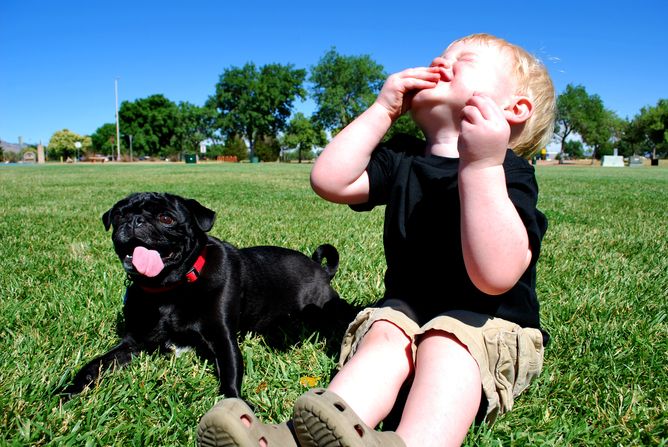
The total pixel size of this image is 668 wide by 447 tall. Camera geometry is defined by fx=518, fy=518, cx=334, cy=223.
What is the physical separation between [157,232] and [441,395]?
5.21 ft

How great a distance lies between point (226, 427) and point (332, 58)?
3586 inches

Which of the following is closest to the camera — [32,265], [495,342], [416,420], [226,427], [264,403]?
[226,427]

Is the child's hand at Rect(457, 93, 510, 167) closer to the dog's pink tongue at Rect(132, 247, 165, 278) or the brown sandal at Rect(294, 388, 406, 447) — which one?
the brown sandal at Rect(294, 388, 406, 447)

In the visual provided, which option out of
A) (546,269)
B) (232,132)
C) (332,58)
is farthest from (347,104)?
(546,269)

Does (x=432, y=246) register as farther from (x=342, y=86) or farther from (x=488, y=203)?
(x=342, y=86)

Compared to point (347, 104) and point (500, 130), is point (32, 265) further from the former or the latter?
point (347, 104)

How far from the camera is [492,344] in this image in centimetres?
195

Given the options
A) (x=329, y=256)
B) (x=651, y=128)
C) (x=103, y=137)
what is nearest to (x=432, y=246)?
(x=329, y=256)

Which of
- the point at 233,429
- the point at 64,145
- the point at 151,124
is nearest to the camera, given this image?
the point at 233,429

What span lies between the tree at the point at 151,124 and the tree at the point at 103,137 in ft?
37.0

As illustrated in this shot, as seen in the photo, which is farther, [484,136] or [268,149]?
[268,149]

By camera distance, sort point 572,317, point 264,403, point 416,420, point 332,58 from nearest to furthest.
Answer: point 416,420 < point 264,403 < point 572,317 < point 332,58

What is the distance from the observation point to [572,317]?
3168 millimetres

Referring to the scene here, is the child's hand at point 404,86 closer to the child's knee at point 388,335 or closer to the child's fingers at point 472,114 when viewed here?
the child's fingers at point 472,114
